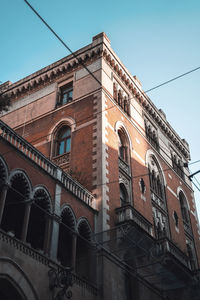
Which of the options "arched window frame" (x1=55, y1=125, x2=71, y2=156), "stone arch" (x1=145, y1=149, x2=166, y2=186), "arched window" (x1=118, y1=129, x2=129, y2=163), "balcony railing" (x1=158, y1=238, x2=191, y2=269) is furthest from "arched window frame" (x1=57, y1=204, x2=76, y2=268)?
"stone arch" (x1=145, y1=149, x2=166, y2=186)

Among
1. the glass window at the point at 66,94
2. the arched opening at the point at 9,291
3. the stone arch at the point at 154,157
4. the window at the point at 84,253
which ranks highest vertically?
the glass window at the point at 66,94

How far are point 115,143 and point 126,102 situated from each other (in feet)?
19.4

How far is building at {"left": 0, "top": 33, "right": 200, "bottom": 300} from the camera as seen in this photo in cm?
1471

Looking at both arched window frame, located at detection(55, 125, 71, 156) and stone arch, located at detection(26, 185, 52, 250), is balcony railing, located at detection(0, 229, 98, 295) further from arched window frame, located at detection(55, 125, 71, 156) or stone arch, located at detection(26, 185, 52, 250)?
arched window frame, located at detection(55, 125, 71, 156)

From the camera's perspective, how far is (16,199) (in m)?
15.6

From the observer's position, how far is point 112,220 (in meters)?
19.2

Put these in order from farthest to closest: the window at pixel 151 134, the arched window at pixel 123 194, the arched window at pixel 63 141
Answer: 1. the window at pixel 151 134
2. the arched window at pixel 63 141
3. the arched window at pixel 123 194

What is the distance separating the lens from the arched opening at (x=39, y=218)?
15906 millimetres

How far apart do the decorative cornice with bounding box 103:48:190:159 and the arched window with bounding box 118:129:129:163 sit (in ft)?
15.4

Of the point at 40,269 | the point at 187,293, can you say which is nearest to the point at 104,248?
the point at 40,269

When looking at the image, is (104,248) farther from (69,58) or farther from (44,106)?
(69,58)

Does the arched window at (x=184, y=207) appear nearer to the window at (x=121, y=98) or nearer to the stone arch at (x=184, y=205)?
the stone arch at (x=184, y=205)

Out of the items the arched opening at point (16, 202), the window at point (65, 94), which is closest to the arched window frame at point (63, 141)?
the window at point (65, 94)

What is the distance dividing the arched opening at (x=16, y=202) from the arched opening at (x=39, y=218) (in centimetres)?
47
